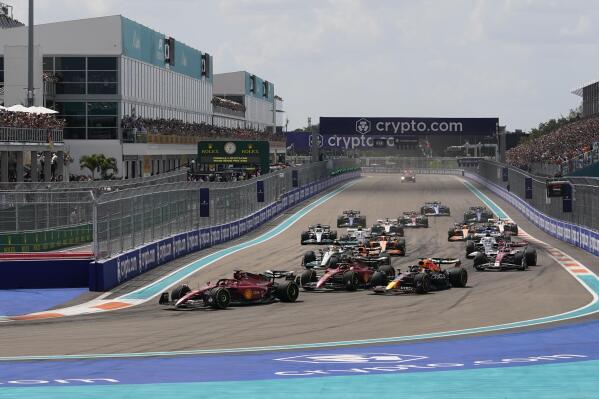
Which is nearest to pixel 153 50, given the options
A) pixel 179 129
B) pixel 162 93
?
pixel 162 93

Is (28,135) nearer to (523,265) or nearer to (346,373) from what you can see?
(523,265)

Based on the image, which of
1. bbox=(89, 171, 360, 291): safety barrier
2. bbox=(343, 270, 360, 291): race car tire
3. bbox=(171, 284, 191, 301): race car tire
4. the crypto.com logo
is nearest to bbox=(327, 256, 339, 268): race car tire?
bbox=(343, 270, 360, 291): race car tire

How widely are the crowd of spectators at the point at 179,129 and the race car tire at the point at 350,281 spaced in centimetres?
5553

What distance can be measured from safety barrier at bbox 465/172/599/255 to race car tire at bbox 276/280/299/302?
1712 centimetres

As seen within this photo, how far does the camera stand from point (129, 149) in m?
84.0

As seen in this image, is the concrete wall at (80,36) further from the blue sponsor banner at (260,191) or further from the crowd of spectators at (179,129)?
the blue sponsor banner at (260,191)

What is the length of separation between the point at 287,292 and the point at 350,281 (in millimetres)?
2930

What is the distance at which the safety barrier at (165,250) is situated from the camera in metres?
31.3

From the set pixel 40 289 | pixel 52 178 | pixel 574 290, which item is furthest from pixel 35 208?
pixel 52 178

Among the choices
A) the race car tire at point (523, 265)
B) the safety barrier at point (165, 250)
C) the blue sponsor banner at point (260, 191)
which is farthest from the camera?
the blue sponsor banner at point (260, 191)

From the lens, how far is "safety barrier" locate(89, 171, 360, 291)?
3133cm

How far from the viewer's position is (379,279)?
2989 cm

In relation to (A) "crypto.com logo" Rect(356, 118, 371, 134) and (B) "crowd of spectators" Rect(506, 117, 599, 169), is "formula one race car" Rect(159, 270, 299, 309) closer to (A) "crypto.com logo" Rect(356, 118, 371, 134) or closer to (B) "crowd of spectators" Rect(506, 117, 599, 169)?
(B) "crowd of spectators" Rect(506, 117, 599, 169)

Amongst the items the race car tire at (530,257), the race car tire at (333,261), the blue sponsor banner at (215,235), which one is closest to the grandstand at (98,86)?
the blue sponsor banner at (215,235)
